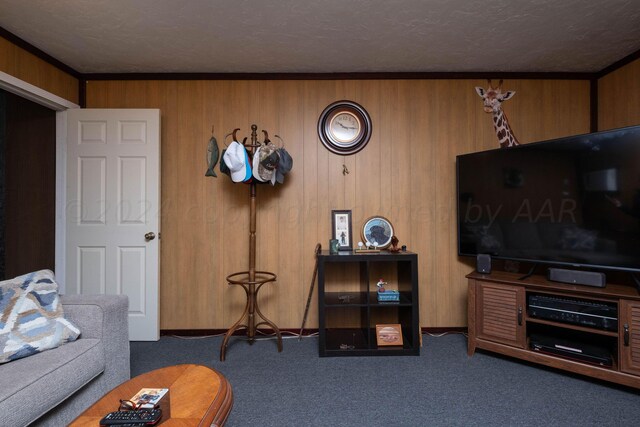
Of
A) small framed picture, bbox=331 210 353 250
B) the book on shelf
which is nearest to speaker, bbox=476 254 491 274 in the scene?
small framed picture, bbox=331 210 353 250

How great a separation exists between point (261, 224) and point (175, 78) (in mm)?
1591

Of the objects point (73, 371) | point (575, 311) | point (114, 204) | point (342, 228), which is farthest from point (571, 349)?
point (114, 204)

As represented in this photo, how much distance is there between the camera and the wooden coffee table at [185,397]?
1.05m

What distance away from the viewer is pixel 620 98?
2.75 metres

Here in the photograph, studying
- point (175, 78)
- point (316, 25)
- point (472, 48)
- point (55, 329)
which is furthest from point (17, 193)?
point (472, 48)

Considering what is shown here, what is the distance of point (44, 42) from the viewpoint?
243cm

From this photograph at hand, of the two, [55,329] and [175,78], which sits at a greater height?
[175,78]

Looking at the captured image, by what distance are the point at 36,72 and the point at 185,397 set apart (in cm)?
287

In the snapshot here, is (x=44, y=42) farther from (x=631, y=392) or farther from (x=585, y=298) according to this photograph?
(x=631, y=392)

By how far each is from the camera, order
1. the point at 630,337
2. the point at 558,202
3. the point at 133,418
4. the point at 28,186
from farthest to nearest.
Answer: the point at 28,186
the point at 558,202
the point at 630,337
the point at 133,418

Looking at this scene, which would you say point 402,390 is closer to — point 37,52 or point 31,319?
point 31,319

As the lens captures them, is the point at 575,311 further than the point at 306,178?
No

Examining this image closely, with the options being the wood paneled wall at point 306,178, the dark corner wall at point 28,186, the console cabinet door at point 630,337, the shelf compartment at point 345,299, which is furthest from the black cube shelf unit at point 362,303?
the dark corner wall at point 28,186

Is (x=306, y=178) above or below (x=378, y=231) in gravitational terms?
above
